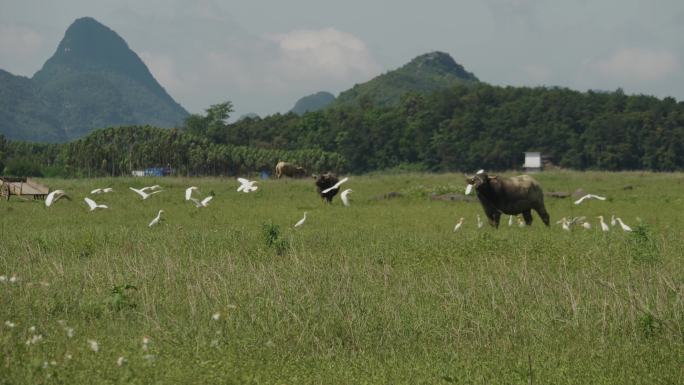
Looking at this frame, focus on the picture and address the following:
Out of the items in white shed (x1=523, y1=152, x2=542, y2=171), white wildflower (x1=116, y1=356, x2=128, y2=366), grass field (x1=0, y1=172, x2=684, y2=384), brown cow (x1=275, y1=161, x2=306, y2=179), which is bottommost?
white shed (x1=523, y1=152, x2=542, y2=171)

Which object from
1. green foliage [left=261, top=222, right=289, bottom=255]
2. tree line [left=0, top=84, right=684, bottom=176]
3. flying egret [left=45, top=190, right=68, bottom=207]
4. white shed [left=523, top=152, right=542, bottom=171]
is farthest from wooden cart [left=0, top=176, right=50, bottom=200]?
white shed [left=523, top=152, right=542, bottom=171]

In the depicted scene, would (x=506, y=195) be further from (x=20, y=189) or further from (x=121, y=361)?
(x=20, y=189)

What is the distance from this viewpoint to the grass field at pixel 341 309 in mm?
7309

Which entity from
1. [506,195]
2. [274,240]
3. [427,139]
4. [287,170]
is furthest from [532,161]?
[274,240]

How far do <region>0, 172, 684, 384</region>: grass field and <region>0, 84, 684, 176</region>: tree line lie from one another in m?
66.0

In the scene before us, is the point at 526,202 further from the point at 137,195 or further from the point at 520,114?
the point at 520,114

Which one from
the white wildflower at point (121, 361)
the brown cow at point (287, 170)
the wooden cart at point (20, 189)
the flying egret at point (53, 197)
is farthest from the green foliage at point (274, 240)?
the brown cow at point (287, 170)

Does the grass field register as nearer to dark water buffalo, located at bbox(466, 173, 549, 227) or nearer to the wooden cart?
dark water buffalo, located at bbox(466, 173, 549, 227)

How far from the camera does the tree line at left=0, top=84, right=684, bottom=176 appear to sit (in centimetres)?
8475

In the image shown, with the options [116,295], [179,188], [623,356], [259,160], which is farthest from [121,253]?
[259,160]

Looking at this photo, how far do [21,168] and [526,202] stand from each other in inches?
2520

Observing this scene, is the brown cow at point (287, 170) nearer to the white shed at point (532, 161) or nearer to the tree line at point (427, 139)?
the tree line at point (427, 139)

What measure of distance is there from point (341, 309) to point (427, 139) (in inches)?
4032

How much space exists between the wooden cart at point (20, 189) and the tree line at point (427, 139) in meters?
48.2
